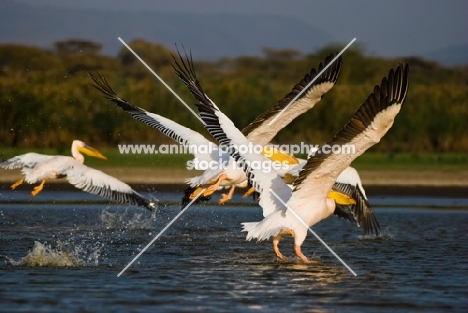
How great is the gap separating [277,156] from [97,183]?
212 centimetres

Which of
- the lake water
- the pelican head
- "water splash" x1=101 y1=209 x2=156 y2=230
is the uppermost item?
the pelican head

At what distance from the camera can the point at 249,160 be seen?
972 cm

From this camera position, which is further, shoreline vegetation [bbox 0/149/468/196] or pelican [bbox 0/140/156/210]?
shoreline vegetation [bbox 0/149/468/196]

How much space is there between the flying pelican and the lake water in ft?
1.28

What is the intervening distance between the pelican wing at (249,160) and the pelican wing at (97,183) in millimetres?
2867

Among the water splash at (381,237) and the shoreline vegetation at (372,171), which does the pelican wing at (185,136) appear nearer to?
the water splash at (381,237)

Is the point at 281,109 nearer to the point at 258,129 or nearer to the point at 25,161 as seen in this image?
the point at 258,129

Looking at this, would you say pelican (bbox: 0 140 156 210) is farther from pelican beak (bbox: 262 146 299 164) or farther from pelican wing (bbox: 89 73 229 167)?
pelican beak (bbox: 262 146 299 164)

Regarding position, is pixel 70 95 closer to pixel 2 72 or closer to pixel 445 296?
pixel 2 72


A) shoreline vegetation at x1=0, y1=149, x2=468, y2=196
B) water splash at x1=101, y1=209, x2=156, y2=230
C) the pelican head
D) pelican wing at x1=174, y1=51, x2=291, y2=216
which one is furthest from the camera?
shoreline vegetation at x1=0, y1=149, x2=468, y2=196

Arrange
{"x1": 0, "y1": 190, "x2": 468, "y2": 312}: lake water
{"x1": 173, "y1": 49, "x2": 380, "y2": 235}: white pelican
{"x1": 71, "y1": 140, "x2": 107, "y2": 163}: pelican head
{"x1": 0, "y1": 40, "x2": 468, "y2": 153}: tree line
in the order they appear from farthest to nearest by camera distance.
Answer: {"x1": 0, "y1": 40, "x2": 468, "y2": 153}: tree line
{"x1": 71, "y1": 140, "x2": 107, "y2": 163}: pelican head
{"x1": 173, "y1": 49, "x2": 380, "y2": 235}: white pelican
{"x1": 0, "y1": 190, "x2": 468, "y2": 312}: lake water

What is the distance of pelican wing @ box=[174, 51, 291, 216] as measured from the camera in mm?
9773

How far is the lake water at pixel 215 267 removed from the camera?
8.20m

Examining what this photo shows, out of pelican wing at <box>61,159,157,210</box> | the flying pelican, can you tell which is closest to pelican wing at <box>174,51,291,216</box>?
the flying pelican
